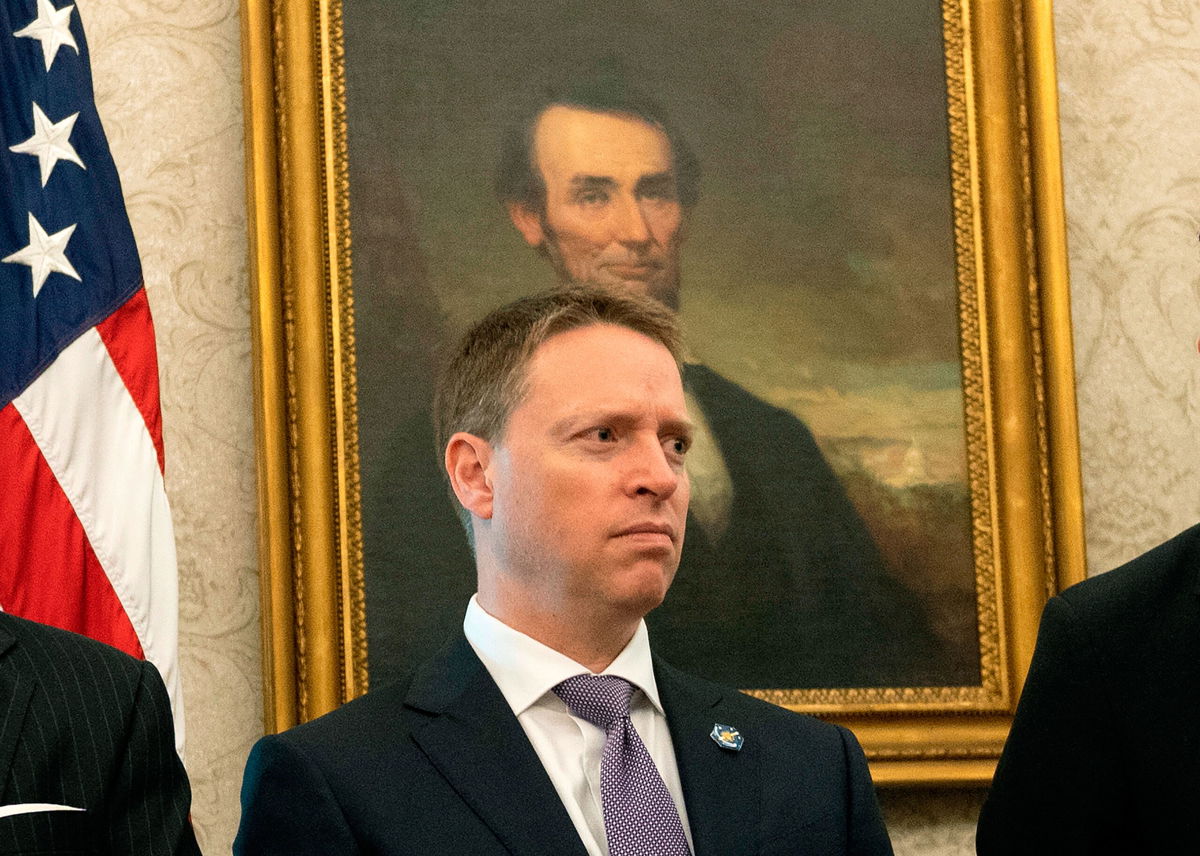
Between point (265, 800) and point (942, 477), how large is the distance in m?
2.19

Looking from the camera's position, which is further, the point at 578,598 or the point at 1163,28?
the point at 1163,28

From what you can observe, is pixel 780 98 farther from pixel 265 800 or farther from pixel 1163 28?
pixel 265 800

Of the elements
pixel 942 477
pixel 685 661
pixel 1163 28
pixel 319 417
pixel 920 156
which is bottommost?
pixel 685 661

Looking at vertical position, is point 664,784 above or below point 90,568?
below

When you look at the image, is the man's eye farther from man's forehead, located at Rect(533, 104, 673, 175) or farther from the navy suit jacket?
the navy suit jacket

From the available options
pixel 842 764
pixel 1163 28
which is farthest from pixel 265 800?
pixel 1163 28

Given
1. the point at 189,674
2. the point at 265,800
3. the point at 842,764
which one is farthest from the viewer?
the point at 189,674

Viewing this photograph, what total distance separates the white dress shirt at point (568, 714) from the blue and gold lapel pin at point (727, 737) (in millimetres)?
85

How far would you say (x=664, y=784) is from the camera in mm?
2639

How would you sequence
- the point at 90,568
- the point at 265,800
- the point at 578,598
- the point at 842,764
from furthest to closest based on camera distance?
1. the point at 90,568
2. the point at 842,764
3. the point at 578,598
4. the point at 265,800

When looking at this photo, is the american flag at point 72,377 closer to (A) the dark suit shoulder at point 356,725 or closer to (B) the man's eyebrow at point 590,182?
(A) the dark suit shoulder at point 356,725

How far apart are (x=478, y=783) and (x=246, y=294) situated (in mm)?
1878

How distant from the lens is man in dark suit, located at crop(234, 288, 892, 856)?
2520mm

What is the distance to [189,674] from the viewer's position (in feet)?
12.6
